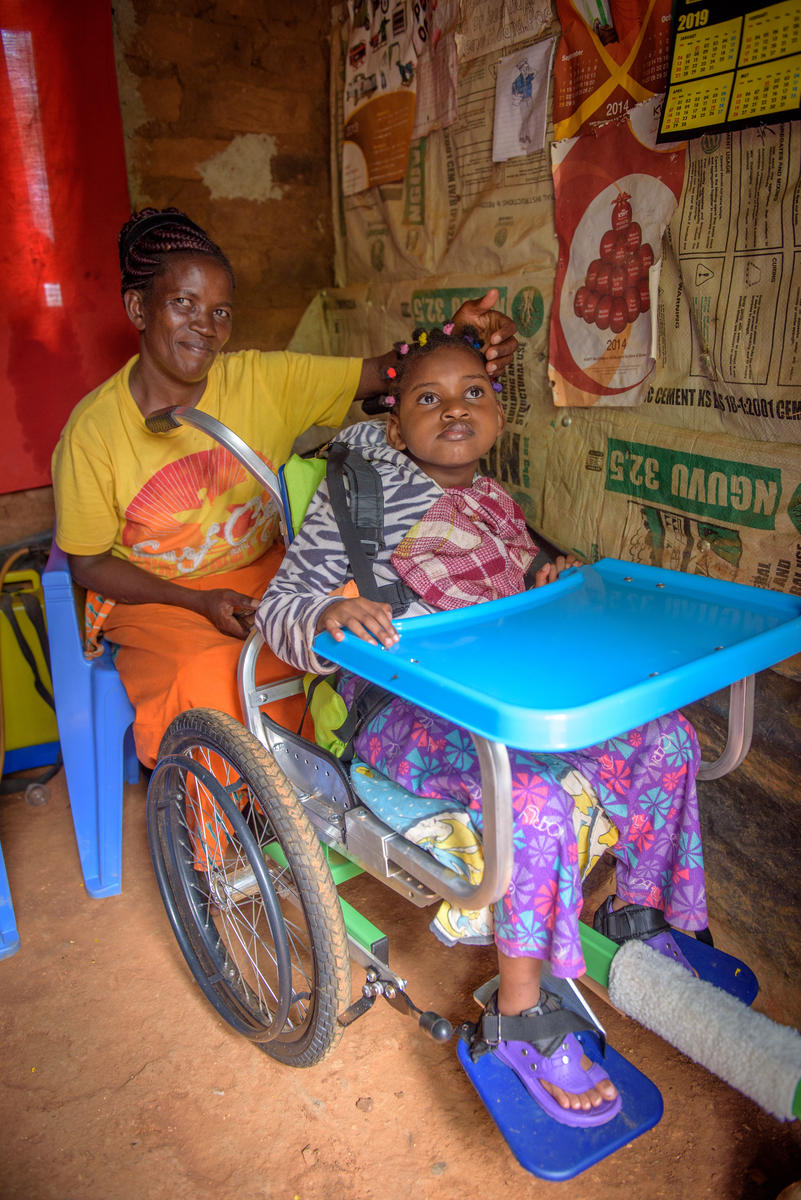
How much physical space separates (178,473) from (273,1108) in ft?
4.84

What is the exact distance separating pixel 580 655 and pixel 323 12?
9.32 feet

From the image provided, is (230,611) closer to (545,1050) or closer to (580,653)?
(580,653)

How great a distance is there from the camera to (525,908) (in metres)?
1.35

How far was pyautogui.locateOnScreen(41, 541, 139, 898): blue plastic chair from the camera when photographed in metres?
2.08

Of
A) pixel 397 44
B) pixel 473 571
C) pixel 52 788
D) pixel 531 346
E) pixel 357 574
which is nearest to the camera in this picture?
pixel 357 574

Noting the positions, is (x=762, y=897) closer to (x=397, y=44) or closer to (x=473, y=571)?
(x=473, y=571)

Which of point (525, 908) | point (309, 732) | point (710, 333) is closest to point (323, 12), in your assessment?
point (710, 333)

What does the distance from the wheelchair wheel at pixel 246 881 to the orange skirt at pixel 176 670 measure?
7.7 inches

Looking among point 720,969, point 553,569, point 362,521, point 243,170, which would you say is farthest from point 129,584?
point 243,170

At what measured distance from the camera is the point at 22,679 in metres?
2.71

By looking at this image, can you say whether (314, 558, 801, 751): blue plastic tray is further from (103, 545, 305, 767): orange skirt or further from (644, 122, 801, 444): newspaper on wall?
(103, 545, 305, 767): orange skirt

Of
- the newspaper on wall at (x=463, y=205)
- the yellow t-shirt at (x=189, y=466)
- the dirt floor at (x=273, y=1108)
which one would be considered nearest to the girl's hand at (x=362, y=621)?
the yellow t-shirt at (x=189, y=466)

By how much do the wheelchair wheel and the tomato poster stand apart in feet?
4.01

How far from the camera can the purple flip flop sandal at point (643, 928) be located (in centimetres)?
156
